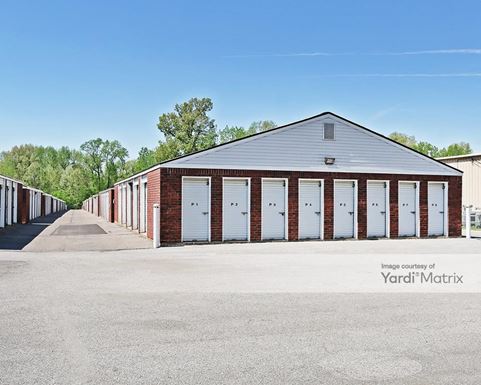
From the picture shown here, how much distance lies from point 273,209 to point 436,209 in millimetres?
8237

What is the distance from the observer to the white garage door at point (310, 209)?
20594 millimetres

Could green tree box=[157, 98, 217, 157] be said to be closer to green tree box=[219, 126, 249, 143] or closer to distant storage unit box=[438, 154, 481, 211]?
green tree box=[219, 126, 249, 143]

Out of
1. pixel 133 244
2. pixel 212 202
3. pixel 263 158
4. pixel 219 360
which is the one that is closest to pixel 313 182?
pixel 263 158

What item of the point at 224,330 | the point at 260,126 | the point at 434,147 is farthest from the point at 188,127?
the point at 224,330

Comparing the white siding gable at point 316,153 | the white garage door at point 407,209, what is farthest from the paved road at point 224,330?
the white garage door at point 407,209

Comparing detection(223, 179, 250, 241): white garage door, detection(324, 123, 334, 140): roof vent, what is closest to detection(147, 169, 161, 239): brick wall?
detection(223, 179, 250, 241): white garage door

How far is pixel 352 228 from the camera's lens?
2152cm

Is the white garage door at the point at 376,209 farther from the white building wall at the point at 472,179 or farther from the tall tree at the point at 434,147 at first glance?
the tall tree at the point at 434,147

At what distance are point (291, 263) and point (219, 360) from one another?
828cm

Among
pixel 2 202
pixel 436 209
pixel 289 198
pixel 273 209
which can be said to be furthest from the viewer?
pixel 2 202

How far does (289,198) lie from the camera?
66.7 ft

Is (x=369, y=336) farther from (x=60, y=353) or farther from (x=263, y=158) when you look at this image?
(x=263, y=158)

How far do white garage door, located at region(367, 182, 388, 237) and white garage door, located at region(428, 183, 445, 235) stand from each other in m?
2.47

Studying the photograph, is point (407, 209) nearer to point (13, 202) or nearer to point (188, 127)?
point (13, 202)
